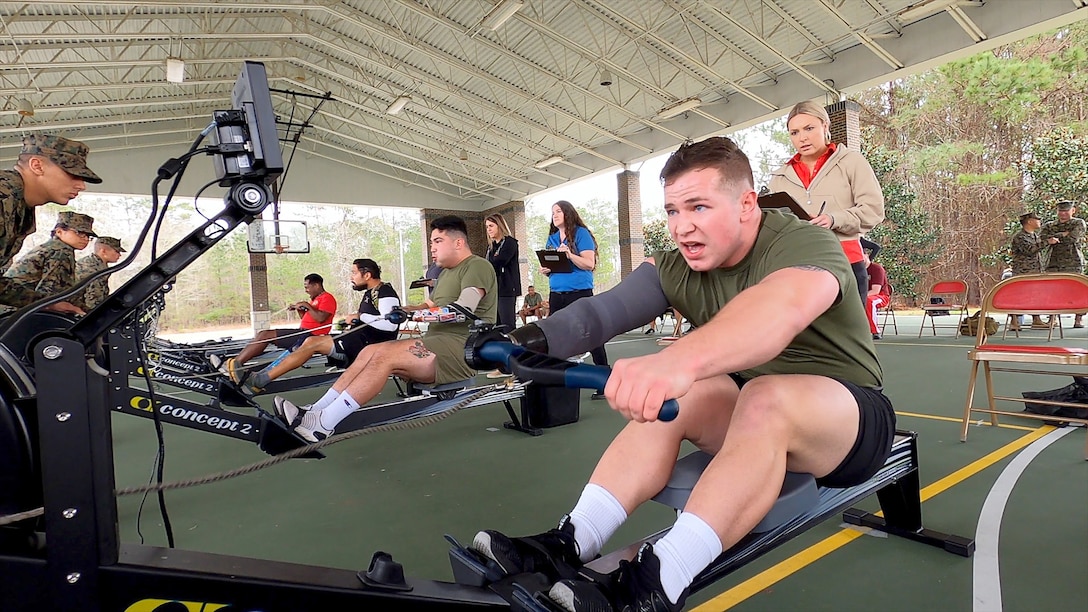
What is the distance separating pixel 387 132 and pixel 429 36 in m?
5.13

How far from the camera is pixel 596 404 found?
4.41 m

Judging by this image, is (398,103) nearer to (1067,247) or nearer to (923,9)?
(923,9)

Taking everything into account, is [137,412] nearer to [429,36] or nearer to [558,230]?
[558,230]

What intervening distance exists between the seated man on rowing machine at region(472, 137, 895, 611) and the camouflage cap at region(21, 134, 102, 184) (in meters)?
2.06

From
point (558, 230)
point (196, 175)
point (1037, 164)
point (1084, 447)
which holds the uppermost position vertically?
point (196, 175)

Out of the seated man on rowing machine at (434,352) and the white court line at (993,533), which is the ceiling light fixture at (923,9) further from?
the seated man on rowing machine at (434,352)

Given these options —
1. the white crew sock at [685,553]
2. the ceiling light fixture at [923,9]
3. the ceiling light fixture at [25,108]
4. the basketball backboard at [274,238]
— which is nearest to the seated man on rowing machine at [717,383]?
the white crew sock at [685,553]

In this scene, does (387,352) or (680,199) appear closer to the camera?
(680,199)

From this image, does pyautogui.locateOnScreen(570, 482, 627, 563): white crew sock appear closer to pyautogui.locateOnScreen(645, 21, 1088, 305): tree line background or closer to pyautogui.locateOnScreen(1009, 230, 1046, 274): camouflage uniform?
pyautogui.locateOnScreen(1009, 230, 1046, 274): camouflage uniform

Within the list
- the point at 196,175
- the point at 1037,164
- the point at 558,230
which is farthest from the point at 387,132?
the point at 1037,164

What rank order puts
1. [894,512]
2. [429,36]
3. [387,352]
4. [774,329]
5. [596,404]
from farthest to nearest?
[429,36] → [596,404] → [387,352] → [894,512] → [774,329]

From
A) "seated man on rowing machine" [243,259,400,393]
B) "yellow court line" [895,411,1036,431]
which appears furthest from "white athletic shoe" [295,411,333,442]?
"yellow court line" [895,411,1036,431]

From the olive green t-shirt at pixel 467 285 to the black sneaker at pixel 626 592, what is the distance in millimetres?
2253

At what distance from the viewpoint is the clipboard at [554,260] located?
13.5ft
